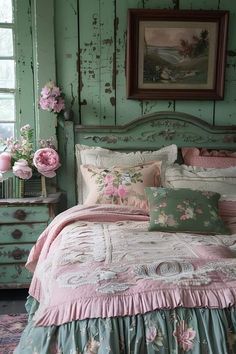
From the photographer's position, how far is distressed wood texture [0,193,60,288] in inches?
101

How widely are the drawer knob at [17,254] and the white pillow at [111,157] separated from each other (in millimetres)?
577

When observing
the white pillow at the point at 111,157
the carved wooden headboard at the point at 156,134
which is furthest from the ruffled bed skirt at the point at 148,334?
the carved wooden headboard at the point at 156,134

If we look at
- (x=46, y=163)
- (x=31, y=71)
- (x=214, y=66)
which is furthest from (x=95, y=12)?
(x=46, y=163)

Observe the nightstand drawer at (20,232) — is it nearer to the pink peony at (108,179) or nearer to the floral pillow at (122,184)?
the floral pillow at (122,184)

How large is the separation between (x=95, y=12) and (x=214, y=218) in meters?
1.83

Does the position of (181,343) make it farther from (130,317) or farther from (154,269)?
(154,269)

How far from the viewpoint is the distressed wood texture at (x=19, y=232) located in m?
2.55

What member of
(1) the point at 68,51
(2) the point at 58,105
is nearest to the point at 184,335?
(2) the point at 58,105

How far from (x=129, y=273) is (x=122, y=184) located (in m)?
1.09

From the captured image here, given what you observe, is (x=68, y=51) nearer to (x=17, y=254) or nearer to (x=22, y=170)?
(x=22, y=170)

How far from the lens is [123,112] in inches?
115

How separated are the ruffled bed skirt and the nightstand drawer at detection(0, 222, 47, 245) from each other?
4.53 feet

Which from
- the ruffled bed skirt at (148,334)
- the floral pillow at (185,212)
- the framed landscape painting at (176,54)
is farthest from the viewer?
the framed landscape painting at (176,54)

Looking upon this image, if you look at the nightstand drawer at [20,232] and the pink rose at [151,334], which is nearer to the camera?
the pink rose at [151,334]
